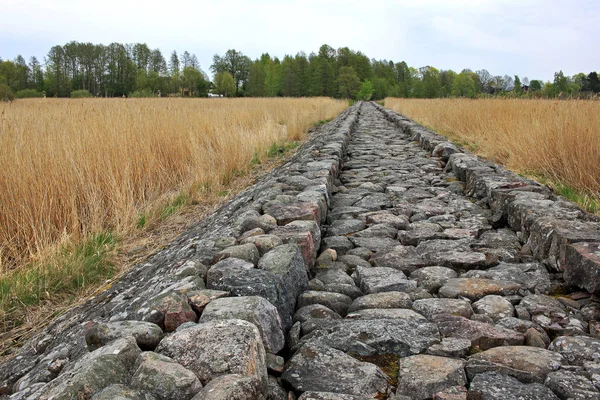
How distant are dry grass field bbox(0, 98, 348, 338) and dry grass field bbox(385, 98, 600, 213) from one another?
3598mm

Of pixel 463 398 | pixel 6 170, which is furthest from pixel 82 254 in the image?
pixel 463 398

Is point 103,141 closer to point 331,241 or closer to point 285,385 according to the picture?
point 331,241

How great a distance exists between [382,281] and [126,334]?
1.38 meters

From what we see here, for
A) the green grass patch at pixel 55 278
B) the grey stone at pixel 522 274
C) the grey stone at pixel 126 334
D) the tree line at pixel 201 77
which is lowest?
the green grass patch at pixel 55 278

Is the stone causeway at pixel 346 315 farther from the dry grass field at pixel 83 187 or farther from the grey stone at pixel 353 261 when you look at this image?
the dry grass field at pixel 83 187

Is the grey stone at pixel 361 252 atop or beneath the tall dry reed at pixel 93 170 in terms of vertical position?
beneath

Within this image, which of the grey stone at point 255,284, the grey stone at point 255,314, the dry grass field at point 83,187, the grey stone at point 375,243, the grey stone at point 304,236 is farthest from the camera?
the grey stone at point 375,243

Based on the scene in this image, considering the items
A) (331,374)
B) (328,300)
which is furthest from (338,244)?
(331,374)

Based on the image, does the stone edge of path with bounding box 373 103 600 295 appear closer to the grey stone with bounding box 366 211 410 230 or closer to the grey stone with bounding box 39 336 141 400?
the grey stone with bounding box 366 211 410 230

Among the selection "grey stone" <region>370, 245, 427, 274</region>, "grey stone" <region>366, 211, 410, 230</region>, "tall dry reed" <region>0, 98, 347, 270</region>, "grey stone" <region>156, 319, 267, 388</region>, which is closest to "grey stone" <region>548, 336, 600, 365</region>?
"grey stone" <region>370, 245, 427, 274</region>

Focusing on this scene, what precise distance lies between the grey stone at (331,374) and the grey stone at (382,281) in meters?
0.76

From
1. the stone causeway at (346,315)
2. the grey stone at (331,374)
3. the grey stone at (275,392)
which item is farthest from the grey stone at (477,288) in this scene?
the grey stone at (275,392)

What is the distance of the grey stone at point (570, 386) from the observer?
4.79ft

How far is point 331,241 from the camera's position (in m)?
3.27
